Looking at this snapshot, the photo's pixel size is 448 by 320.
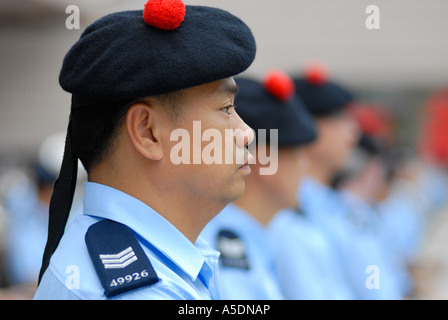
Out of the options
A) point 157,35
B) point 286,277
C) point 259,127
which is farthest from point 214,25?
point 286,277

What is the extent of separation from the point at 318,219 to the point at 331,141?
53cm

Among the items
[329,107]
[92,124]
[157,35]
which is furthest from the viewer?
[329,107]

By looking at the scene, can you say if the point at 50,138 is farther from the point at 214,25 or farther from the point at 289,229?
the point at 214,25

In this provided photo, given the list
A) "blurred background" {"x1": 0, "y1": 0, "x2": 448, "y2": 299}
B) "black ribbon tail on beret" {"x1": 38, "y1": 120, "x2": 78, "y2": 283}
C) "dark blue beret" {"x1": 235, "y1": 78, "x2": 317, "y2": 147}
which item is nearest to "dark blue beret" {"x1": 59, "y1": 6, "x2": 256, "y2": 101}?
"black ribbon tail on beret" {"x1": 38, "y1": 120, "x2": 78, "y2": 283}

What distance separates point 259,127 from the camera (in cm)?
300

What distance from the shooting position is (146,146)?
1523 mm

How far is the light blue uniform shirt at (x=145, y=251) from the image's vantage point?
1.38 metres

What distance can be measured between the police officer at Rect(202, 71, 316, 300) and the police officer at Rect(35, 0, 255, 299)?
113cm

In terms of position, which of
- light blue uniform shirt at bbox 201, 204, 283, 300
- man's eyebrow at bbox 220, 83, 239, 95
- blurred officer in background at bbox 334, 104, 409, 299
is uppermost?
man's eyebrow at bbox 220, 83, 239, 95

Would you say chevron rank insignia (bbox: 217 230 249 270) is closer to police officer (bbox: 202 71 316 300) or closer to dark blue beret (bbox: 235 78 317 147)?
police officer (bbox: 202 71 316 300)

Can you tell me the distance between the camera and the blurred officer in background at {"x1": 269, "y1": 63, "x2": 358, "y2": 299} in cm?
330

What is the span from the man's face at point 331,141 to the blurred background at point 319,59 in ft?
8.46

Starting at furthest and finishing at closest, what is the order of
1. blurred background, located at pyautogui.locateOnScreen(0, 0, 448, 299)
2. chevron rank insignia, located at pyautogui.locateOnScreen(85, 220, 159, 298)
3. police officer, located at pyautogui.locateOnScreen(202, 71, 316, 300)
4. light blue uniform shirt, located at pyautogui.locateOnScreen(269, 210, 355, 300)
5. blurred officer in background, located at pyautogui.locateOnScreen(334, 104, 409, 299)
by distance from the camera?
blurred background, located at pyautogui.locateOnScreen(0, 0, 448, 299) → blurred officer in background, located at pyautogui.locateOnScreen(334, 104, 409, 299) → light blue uniform shirt, located at pyautogui.locateOnScreen(269, 210, 355, 300) → police officer, located at pyautogui.locateOnScreen(202, 71, 316, 300) → chevron rank insignia, located at pyautogui.locateOnScreen(85, 220, 159, 298)

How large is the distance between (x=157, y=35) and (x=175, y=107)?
18 centimetres
